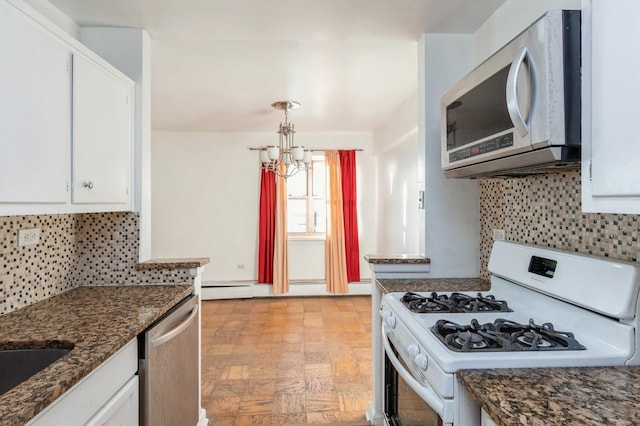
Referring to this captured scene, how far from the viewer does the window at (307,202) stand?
566cm

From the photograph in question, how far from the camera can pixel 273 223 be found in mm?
5410

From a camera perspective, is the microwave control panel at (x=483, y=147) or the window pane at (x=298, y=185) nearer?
the microwave control panel at (x=483, y=147)

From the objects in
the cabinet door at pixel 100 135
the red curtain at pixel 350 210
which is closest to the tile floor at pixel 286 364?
the red curtain at pixel 350 210

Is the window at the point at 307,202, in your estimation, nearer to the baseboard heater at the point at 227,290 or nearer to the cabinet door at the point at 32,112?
the baseboard heater at the point at 227,290

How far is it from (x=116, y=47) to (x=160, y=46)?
17.5 inches

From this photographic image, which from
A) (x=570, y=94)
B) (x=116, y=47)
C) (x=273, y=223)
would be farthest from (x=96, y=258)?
(x=273, y=223)

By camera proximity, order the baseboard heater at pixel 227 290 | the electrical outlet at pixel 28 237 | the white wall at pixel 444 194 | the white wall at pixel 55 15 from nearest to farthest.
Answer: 1. the electrical outlet at pixel 28 237
2. the white wall at pixel 55 15
3. the white wall at pixel 444 194
4. the baseboard heater at pixel 227 290

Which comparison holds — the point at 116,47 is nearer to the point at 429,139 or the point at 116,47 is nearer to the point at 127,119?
the point at 127,119

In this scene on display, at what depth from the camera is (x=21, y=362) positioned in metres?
1.23

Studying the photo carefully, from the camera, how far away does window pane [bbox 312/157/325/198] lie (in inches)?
223

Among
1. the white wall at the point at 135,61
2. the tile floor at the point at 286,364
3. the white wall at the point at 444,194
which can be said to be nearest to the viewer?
the white wall at the point at 135,61

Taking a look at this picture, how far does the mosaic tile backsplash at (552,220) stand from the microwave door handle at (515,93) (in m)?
0.47

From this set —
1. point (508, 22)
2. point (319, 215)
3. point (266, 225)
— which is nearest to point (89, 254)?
point (508, 22)

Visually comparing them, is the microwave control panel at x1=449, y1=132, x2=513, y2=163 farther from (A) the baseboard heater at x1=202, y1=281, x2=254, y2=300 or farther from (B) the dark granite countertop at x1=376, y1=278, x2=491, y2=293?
(A) the baseboard heater at x1=202, y1=281, x2=254, y2=300
